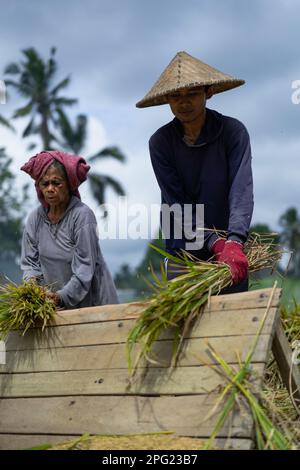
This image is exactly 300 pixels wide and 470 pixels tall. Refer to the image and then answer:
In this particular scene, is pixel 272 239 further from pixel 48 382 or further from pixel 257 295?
pixel 48 382

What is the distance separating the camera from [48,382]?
4.11 meters

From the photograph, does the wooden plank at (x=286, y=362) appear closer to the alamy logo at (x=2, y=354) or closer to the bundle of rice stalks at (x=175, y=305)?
the bundle of rice stalks at (x=175, y=305)

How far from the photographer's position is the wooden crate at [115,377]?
3.50m

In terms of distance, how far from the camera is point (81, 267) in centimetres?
457

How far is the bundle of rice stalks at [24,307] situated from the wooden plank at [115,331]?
0.18ft

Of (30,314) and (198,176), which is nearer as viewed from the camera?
(30,314)

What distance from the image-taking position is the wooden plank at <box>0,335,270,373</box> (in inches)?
138

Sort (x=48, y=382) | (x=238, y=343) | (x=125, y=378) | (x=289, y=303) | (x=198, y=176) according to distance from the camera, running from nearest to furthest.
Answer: (x=238, y=343)
(x=125, y=378)
(x=48, y=382)
(x=198, y=176)
(x=289, y=303)

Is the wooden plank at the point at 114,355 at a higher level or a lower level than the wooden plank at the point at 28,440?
higher

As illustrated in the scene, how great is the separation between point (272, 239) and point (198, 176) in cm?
53

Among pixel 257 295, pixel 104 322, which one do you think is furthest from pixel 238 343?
pixel 104 322

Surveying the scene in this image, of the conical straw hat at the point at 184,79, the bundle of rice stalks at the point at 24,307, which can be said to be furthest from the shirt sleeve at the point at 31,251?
the conical straw hat at the point at 184,79

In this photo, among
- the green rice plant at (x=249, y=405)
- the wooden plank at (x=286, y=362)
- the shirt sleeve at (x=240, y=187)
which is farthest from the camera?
the shirt sleeve at (x=240, y=187)

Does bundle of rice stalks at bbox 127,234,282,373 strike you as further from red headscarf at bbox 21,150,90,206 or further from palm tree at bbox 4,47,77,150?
palm tree at bbox 4,47,77,150
